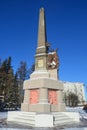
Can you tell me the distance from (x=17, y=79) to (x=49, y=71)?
26.9m

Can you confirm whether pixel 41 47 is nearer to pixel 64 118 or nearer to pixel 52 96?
pixel 52 96

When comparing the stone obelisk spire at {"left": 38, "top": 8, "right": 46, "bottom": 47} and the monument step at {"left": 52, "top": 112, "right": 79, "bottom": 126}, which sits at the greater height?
the stone obelisk spire at {"left": 38, "top": 8, "right": 46, "bottom": 47}

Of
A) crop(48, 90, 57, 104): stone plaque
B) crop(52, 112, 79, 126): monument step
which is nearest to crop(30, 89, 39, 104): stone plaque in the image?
crop(48, 90, 57, 104): stone plaque

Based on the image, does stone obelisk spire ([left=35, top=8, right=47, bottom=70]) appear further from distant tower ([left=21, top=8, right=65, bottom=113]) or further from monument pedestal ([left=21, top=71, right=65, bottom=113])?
monument pedestal ([left=21, top=71, right=65, bottom=113])

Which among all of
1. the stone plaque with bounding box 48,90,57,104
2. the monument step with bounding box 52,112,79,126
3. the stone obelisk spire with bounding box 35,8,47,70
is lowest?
the monument step with bounding box 52,112,79,126

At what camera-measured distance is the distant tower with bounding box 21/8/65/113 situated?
12.8 meters

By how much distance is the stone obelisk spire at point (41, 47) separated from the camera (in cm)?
1472

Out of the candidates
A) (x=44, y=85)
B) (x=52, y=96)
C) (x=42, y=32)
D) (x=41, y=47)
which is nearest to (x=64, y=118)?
(x=52, y=96)

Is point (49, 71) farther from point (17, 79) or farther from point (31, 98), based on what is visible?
point (17, 79)

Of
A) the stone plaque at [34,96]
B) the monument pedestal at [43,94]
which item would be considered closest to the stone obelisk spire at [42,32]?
the monument pedestal at [43,94]

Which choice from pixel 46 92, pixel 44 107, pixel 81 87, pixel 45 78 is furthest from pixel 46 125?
pixel 81 87

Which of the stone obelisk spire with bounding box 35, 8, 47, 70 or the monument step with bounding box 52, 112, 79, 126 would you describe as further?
the stone obelisk spire with bounding box 35, 8, 47, 70

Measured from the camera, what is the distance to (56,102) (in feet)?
44.7

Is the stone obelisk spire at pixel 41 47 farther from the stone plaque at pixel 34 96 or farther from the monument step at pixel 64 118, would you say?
the monument step at pixel 64 118
